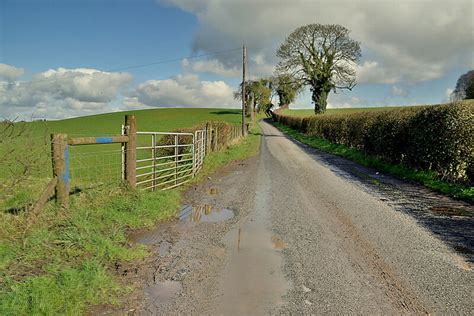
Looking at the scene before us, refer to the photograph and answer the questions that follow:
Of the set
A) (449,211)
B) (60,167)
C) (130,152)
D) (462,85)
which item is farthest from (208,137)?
(462,85)

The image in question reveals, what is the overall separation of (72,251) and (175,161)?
5.60 metres

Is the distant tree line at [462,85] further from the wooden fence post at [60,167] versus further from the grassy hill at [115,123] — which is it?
the wooden fence post at [60,167]

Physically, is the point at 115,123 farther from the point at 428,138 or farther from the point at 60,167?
the point at 60,167

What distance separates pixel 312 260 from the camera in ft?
14.6

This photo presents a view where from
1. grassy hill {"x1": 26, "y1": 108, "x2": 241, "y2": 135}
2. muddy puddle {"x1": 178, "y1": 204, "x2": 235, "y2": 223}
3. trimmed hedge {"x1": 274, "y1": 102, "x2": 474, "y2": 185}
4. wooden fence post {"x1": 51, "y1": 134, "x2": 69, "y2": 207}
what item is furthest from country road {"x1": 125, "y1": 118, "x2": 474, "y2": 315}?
grassy hill {"x1": 26, "y1": 108, "x2": 241, "y2": 135}

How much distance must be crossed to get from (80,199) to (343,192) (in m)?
6.33

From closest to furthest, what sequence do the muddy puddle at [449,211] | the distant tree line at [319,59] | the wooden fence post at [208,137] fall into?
the muddy puddle at [449,211] → the wooden fence post at [208,137] → the distant tree line at [319,59]

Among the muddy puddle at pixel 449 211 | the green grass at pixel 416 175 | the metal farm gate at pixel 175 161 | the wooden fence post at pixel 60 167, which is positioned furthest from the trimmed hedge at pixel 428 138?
the wooden fence post at pixel 60 167

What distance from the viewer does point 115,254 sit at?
4.37m

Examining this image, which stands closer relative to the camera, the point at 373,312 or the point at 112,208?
the point at 373,312

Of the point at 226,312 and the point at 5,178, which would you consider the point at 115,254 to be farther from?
the point at 5,178

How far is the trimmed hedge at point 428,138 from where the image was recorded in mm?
9172

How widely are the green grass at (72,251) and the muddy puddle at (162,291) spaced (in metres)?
0.25

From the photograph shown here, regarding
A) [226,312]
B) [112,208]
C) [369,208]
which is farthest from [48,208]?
[369,208]
